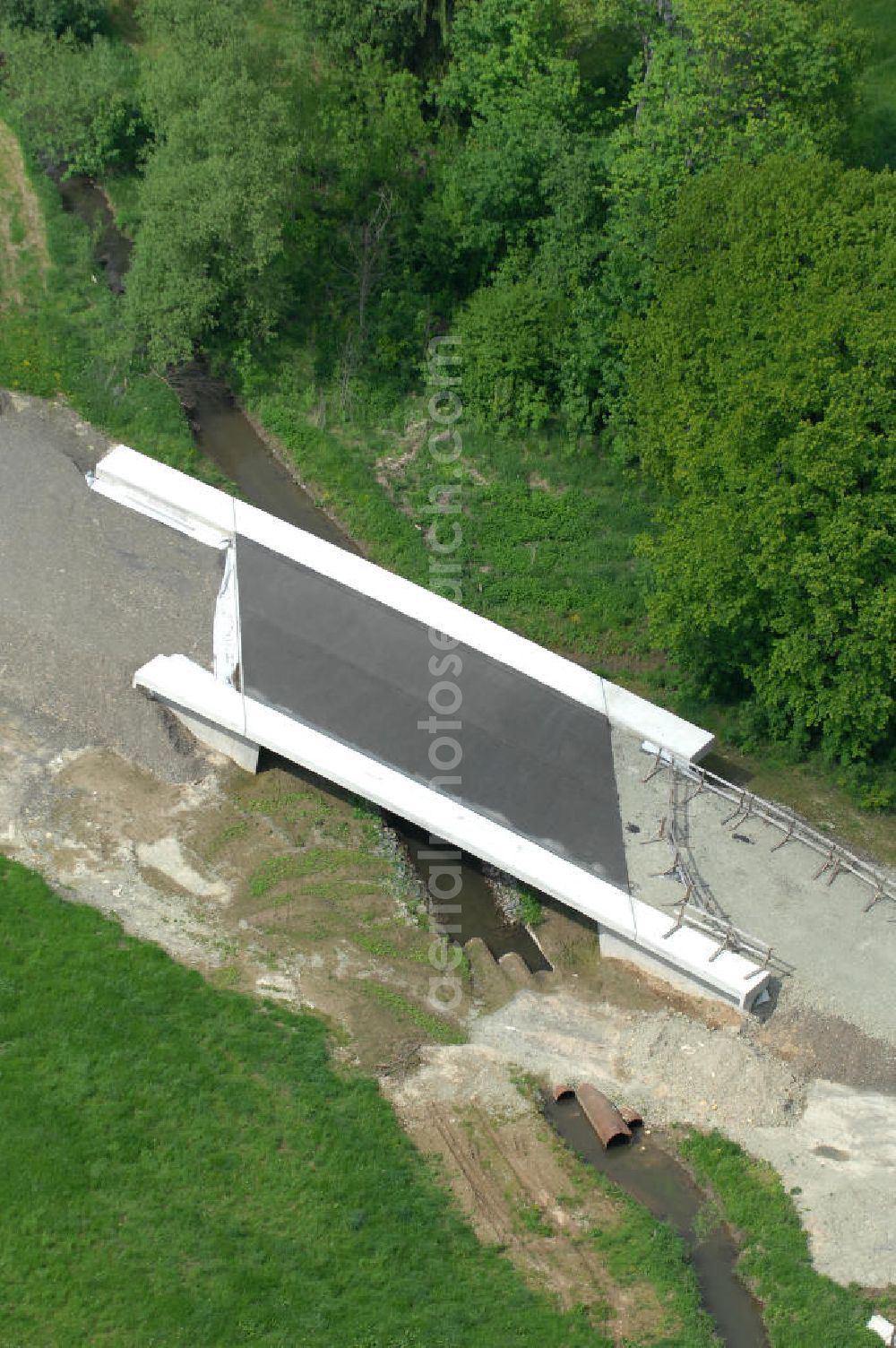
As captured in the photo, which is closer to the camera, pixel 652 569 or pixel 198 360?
pixel 652 569

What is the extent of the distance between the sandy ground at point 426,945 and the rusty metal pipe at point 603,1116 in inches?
15.1

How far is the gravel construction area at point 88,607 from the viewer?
3070cm

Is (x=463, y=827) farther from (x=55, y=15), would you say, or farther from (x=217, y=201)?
(x=55, y=15)

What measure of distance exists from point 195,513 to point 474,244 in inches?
405

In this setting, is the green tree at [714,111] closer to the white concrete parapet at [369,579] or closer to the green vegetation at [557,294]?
the green vegetation at [557,294]

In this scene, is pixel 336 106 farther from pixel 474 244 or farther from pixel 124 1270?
pixel 124 1270

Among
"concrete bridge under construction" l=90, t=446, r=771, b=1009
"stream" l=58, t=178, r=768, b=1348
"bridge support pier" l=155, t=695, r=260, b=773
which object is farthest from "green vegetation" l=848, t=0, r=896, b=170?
"bridge support pier" l=155, t=695, r=260, b=773

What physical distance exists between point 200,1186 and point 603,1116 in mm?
6122

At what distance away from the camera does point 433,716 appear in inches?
1209

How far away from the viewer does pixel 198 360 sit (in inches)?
1570

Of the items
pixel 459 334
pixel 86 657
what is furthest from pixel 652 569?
pixel 86 657

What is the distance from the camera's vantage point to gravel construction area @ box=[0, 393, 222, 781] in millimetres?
30703

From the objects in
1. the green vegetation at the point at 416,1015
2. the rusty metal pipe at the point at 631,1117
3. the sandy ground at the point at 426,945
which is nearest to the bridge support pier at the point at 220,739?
the sandy ground at the point at 426,945

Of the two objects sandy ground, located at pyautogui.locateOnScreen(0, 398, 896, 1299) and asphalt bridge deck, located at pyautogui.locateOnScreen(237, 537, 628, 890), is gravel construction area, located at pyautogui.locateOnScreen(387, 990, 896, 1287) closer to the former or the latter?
sandy ground, located at pyautogui.locateOnScreen(0, 398, 896, 1299)
